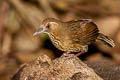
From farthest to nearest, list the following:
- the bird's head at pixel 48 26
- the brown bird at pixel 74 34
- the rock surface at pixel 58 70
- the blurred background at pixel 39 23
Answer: the blurred background at pixel 39 23 → the brown bird at pixel 74 34 → the bird's head at pixel 48 26 → the rock surface at pixel 58 70

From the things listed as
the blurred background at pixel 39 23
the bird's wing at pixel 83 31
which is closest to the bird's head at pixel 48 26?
the bird's wing at pixel 83 31

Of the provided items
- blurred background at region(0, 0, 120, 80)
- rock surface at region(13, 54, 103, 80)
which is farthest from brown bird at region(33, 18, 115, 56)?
blurred background at region(0, 0, 120, 80)

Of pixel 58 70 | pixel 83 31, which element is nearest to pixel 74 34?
pixel 83 31

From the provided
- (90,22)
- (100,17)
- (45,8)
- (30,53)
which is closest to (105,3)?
(100,17)

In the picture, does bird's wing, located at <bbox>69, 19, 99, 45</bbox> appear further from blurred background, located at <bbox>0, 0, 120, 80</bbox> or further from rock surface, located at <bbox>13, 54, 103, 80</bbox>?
blurred background, located at <bbox>0, 0, 120, 80</bbox>

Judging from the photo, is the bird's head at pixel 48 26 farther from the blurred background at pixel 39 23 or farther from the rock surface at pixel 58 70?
the blurred background at pixel 39 23

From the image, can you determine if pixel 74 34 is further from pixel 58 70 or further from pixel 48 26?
pixel 58 70
